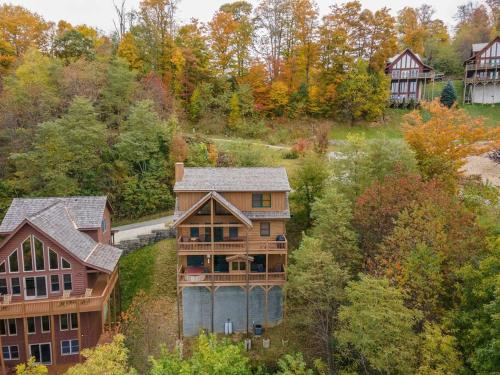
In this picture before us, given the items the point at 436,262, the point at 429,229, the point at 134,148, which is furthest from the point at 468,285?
the point at 134,148

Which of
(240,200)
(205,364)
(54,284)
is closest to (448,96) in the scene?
(240,200)

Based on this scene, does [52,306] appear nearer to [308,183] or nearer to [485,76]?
[308,183]

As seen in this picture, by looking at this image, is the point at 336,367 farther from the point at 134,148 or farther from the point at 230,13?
the point at 230,13

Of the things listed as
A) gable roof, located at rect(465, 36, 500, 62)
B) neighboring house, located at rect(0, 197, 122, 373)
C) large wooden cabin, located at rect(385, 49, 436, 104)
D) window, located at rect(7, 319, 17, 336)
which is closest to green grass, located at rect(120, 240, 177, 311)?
neighboring house, located at rect(0, 197, 122, 373)

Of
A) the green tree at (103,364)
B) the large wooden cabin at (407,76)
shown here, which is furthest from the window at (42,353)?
the large wooden cabin at (407,76)

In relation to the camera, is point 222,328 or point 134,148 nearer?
point 222,328

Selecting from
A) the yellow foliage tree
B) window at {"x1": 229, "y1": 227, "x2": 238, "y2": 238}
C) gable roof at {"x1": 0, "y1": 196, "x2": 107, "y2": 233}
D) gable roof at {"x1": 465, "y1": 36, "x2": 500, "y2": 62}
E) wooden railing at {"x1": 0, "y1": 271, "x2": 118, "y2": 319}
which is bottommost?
wooden railing at {"x1": 0, "y1": 271, "x2": 118, "y2": 319}

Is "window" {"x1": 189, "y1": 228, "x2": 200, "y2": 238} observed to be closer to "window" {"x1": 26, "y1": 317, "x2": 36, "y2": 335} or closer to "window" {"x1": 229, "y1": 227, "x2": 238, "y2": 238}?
"window" {"x1": 229, "y1": 227, "x2": 238, "y2": 238}
